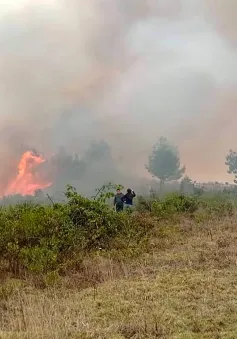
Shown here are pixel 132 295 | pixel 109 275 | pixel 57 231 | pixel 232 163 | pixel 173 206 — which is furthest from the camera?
pixel 232 163

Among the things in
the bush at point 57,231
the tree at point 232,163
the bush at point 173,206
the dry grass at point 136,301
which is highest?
the tree at point 232,163

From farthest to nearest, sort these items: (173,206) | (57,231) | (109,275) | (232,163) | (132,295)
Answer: (232,163)
(173,206)
(57,231)
(109,275)
(132,295)

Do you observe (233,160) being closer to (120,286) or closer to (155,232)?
(155,232)


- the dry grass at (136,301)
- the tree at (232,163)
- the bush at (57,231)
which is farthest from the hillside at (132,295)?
the tree at (232,163)

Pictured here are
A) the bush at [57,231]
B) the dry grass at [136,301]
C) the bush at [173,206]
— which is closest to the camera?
the dry grass at [136,301]

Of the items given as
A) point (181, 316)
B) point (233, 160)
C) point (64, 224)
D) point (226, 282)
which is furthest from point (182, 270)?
point (233, 160)

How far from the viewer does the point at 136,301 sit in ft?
24.5

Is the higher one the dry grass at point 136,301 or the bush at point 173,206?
the bush at point 173,206

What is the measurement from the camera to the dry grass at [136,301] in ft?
20.3

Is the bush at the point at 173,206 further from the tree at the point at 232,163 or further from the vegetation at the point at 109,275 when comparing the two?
the tree at the point at 232,163

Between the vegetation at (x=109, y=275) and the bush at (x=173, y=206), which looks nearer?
the vegetation at (x=109, y=275)

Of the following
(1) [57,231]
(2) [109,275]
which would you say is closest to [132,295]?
(2) [109,275]

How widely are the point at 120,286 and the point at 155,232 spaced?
246 inches

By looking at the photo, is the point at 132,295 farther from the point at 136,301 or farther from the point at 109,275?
the point at 109,275
